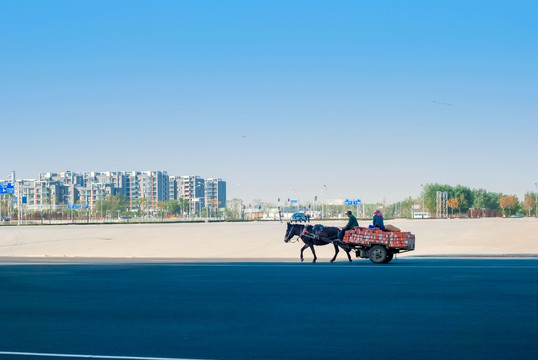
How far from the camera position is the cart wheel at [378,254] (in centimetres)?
2938

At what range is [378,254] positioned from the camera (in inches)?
1160

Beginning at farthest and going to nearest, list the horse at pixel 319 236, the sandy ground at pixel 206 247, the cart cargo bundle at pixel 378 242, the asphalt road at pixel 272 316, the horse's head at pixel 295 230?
the sandy ground at pixel 206 247
the horse's head at pixel 295 230
the horse at pixel 319 236
the cart cargo bundle at pixel 378 242
the asphalt road at pixel 272 316

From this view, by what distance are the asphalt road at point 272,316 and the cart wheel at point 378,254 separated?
5.75 m

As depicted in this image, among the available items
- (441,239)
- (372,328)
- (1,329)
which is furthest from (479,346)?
(441,239)

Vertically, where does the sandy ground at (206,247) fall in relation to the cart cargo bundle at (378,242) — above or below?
below

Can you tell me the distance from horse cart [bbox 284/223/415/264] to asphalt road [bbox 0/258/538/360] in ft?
16.4

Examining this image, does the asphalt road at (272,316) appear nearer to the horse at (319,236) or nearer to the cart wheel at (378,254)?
the cart wheel at (378,254)

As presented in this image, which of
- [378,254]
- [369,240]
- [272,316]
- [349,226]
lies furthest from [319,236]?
[272,316]

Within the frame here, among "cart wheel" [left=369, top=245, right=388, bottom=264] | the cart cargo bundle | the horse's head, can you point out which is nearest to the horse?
the horse's head

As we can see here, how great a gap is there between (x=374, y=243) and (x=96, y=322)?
1781 centimetres

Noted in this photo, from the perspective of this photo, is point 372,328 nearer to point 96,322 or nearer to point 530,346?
point 530,346

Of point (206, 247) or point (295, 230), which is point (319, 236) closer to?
point (295, 230)

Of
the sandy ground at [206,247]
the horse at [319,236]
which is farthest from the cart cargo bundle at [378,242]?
the sandy ground at [206,247]

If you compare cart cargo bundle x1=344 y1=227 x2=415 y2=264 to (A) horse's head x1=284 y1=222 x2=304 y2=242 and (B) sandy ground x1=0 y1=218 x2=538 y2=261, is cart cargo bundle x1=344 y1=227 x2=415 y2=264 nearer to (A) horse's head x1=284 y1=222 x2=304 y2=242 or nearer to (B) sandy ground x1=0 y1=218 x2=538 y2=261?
(A) horse's head x1=284 y1=222 x2=304 y2=242
